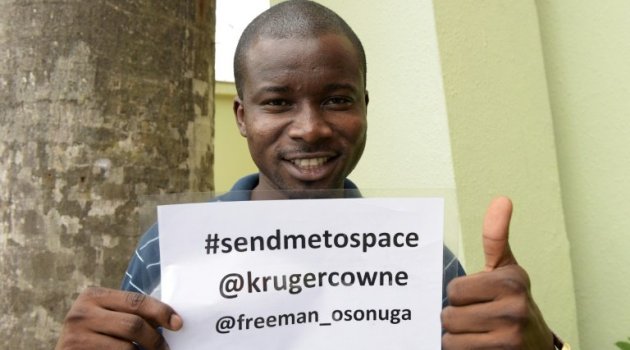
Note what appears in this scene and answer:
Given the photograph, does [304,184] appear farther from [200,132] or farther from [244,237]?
[200,132]

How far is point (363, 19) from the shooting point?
306 cm

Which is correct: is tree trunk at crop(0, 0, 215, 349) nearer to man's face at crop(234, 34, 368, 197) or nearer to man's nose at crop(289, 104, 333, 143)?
man's face at crop(234, 34, 368, 197)

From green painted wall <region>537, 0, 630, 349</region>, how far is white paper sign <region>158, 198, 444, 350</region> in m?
1.81

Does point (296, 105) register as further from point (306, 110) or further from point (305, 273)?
point (305, 273)

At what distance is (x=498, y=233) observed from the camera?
1177 millimetres

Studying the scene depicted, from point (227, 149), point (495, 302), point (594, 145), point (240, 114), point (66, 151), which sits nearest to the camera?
point (495, 302)

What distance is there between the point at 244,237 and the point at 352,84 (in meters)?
0.44

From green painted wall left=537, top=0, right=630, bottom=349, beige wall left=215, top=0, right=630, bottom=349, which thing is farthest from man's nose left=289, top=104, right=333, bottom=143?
green painted wall left=537, top=0, right=630, bottom=349

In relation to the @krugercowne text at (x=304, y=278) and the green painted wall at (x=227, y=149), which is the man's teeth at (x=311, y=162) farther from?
the green painted wall at (x=227, y=149)

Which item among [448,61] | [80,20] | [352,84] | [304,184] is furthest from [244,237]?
[448,61]

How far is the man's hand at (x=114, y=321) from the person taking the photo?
1.18 m

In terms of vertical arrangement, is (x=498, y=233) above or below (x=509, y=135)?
below

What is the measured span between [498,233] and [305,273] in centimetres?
34

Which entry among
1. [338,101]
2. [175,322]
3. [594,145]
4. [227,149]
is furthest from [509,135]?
[227,149]
